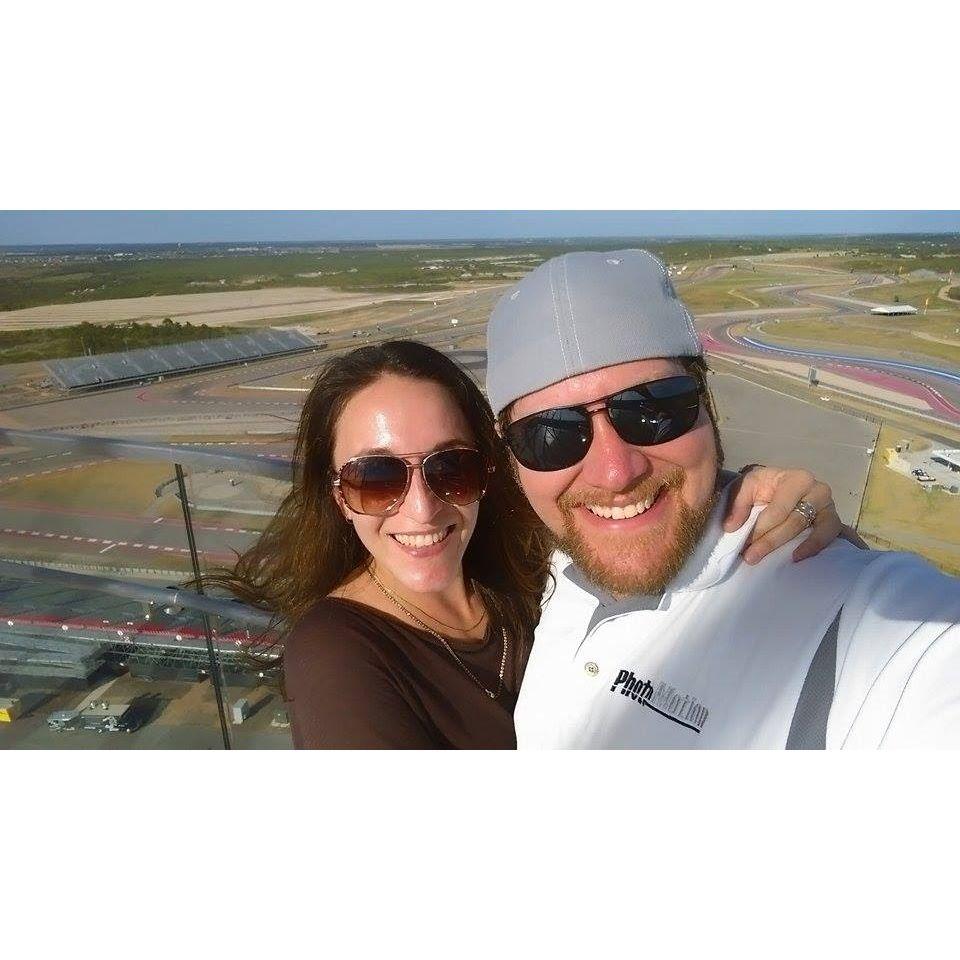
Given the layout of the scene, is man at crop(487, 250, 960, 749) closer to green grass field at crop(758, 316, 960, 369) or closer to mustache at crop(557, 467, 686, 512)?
mustache at crop(557, 467, 686, 512)

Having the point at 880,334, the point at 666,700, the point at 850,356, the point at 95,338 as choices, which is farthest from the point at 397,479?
the point at 850,356

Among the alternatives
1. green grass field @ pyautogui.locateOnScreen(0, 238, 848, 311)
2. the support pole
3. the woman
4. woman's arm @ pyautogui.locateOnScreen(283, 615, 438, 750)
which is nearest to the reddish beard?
the woman

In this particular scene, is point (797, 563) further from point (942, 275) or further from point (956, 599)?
point (942, 275)

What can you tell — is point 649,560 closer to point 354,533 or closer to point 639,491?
point 639,491

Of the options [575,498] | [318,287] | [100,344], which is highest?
[318,287]

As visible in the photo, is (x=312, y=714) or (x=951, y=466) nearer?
(x=312, y=714)

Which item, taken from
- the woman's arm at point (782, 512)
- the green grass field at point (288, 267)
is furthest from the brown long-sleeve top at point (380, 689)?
the green grass field at point (288, 267)
